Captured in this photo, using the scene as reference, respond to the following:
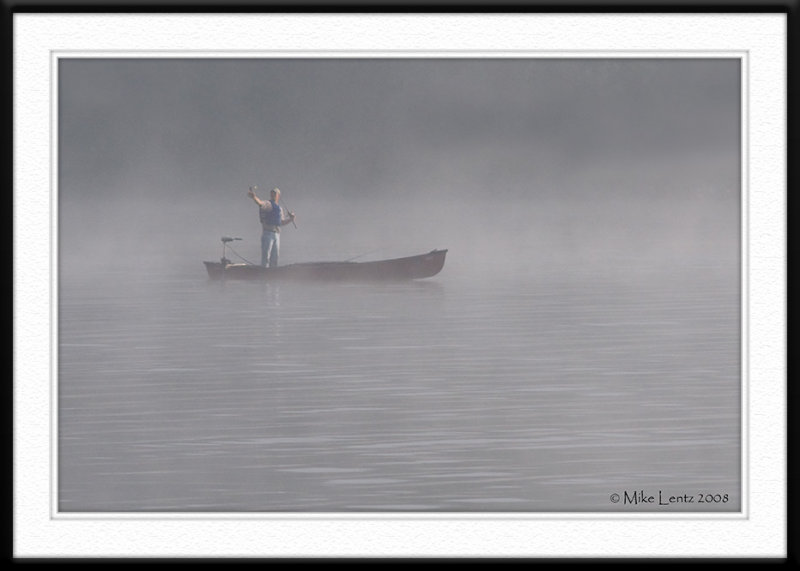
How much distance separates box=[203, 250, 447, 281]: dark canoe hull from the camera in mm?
7602

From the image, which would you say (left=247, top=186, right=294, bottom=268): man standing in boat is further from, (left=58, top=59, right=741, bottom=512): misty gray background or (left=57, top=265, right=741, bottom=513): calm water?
(left=57, top=265, right=741, bottom=513): calm water

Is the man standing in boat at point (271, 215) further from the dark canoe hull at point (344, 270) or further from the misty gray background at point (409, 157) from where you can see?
the dark canoe hull at point (344, 270)

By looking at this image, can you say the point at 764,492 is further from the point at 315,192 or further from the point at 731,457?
the point at 315,192

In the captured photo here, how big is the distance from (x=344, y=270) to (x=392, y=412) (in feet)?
10.7

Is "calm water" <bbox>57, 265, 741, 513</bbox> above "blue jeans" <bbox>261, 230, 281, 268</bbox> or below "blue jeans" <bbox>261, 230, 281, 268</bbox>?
below

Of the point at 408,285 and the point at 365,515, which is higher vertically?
the point at 408,285

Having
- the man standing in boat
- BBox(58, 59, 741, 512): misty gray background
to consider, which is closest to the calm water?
BBox(58, 59, 741, 512): misty gray background

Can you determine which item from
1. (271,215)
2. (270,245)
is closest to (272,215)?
(271,215)

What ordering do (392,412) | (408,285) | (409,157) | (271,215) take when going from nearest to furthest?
(392,412), (271,215), (409,157), (408,285)

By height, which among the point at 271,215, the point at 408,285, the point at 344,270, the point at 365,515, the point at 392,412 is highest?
the point at 271,215

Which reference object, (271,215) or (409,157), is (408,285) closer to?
(409,157)

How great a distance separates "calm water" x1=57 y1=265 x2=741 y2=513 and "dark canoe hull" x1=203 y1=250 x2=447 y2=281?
19 cm

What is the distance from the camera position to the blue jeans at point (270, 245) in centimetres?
744

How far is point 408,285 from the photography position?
348 inches
